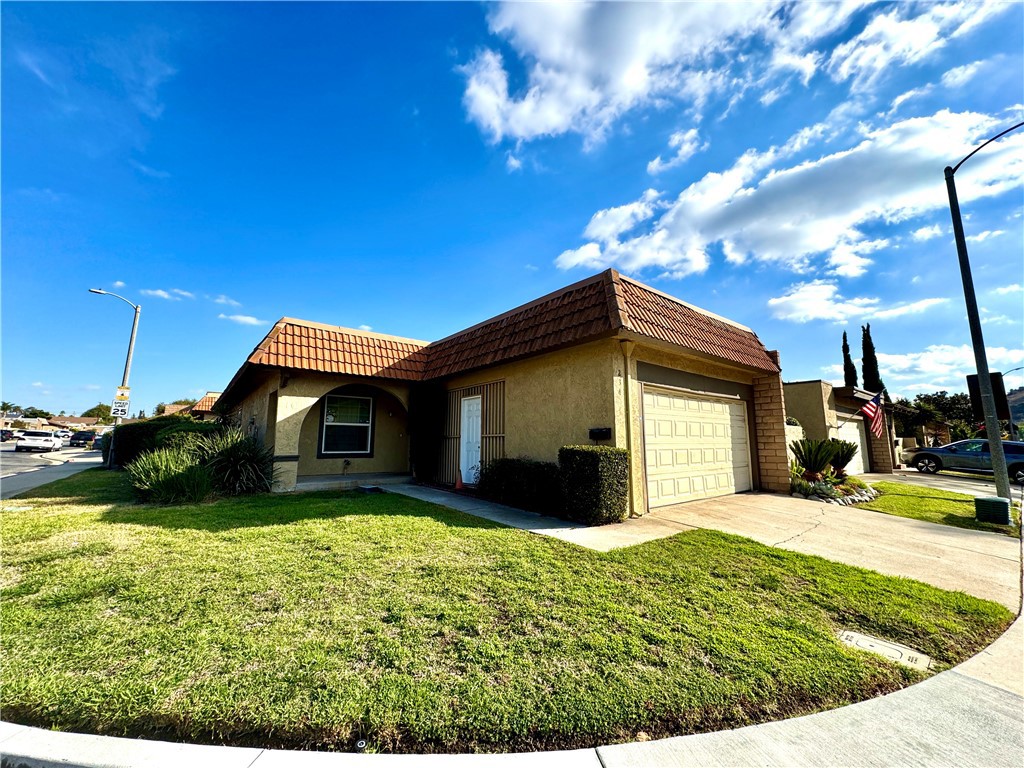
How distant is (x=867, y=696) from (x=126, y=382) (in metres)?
22.3

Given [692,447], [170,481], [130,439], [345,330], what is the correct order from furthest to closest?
[130,439]
[345,330]
[692,447]
[170,481]

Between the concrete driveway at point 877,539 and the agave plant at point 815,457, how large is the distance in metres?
1.72

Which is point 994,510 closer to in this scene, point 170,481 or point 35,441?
point 170,481

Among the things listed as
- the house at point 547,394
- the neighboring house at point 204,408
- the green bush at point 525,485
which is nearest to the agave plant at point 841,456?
the house at point 547,394

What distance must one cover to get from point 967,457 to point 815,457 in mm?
14606

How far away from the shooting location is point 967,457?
17656 millimetres

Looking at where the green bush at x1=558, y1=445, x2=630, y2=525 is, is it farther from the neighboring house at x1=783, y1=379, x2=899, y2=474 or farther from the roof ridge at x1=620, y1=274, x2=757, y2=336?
the neighboring house at x1=783, y1=379, x2=899, y2=474

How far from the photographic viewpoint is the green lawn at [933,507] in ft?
23.5

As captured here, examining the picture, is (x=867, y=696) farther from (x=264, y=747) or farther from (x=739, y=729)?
(x=264, y=747)

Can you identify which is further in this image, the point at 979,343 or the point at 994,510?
the point at 979,343

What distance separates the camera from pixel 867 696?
2326mm

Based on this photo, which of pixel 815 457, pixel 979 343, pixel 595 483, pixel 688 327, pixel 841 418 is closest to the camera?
pixel 595 483

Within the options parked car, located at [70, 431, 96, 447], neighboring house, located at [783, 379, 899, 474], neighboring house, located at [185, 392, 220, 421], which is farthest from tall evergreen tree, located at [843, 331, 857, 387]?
parked car, located at [70, 431, 96, 447]

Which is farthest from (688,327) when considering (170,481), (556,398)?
(170,481)
